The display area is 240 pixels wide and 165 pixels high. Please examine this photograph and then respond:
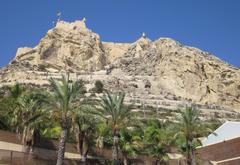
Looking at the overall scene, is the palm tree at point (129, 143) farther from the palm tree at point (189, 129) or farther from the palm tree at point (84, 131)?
the palm tree at point (189, 129)

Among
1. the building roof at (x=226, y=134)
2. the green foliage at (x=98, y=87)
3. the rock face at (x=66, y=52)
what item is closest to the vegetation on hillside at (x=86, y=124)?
the building roof at (x=226, y=134)

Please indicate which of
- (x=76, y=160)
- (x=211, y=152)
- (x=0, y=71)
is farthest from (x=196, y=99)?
(x=76, y=160)

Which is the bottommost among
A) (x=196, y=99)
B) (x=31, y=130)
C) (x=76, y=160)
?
(x=76, y=160)

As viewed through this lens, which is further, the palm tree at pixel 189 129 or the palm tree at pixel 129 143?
the palm tree at pixel 189 129

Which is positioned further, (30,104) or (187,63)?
(187,63)

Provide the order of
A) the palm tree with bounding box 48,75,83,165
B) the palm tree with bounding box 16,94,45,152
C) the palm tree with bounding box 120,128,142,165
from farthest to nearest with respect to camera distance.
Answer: the palm tree with bounding box 120,128,142,165, the palm tree with bounding box 16,94,45,152, the palm tree with bounding box 48,75,83,165

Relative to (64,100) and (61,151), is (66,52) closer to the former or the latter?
(64,100)

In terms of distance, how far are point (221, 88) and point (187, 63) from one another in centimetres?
1337

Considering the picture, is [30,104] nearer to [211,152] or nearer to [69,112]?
[69,112]

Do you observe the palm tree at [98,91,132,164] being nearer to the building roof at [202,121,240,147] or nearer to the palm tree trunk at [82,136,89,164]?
the palm tree trunk at [82,136,89,164]

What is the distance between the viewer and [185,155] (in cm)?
5012

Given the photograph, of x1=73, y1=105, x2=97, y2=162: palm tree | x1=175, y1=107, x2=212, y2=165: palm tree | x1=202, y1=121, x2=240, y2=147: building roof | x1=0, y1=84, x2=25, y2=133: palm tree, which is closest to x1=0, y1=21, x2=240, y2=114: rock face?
x1=202, y1=121, x2=240, y2=147: building roof

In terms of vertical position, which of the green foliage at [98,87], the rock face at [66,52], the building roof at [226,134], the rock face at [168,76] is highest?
the rock face at [66,52]

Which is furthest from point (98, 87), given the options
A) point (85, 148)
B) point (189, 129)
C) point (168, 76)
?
point (85, 148)
